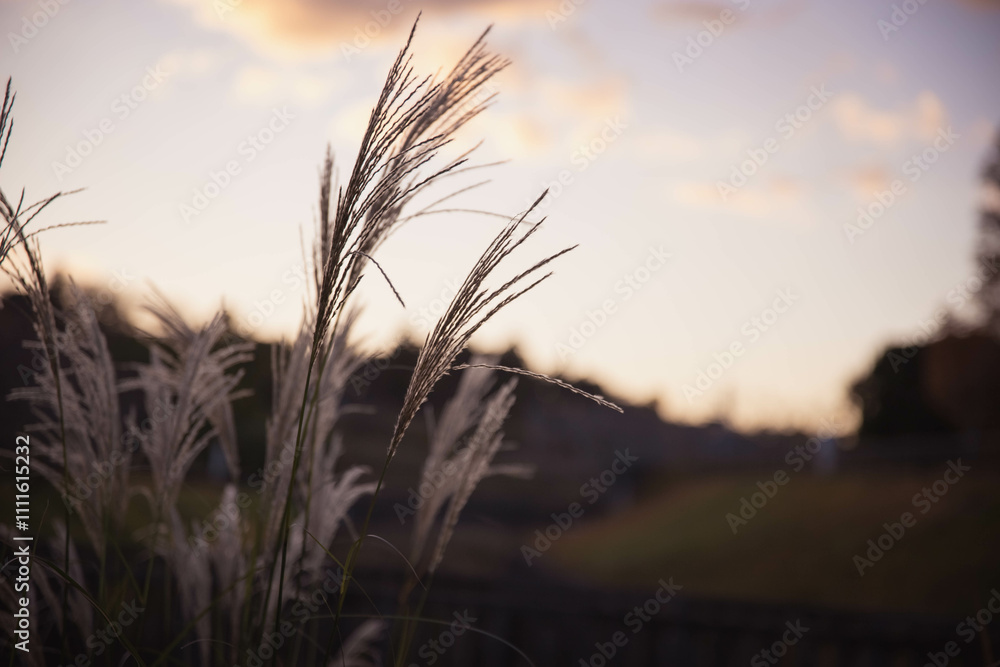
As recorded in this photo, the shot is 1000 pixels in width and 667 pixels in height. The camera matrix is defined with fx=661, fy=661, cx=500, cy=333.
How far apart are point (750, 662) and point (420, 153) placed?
3.84m

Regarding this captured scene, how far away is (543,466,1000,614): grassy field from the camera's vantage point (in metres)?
10.3

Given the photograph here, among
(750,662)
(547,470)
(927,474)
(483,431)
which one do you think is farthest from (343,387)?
(547,470)

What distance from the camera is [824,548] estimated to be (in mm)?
12328

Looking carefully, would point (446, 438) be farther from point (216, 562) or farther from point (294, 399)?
point (216, 562)

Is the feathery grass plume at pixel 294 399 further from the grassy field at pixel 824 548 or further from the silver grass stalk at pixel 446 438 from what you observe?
the grassy field at pixel 824 548

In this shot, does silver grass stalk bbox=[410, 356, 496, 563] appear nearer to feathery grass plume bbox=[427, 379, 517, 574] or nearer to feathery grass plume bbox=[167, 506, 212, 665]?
feathery grass plume bbox=[427, 379, 517, 574]

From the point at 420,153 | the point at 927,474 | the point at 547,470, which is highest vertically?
the point at 420,153

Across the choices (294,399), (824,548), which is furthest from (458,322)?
(824,548)

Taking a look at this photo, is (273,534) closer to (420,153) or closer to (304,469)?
(304,469)

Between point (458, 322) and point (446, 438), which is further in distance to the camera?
point (446, 438)

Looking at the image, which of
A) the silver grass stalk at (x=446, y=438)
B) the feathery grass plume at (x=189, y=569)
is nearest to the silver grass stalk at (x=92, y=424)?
the feathery grass plume at (x=189, y=569)

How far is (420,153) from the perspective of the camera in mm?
1141

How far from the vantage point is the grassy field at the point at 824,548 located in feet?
33.7

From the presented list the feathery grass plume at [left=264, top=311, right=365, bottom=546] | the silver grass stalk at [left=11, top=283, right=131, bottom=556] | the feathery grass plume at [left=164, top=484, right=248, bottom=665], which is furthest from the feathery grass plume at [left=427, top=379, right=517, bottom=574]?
the silver grass stalk at [left=11, top=283, right=131, bottom=556]
